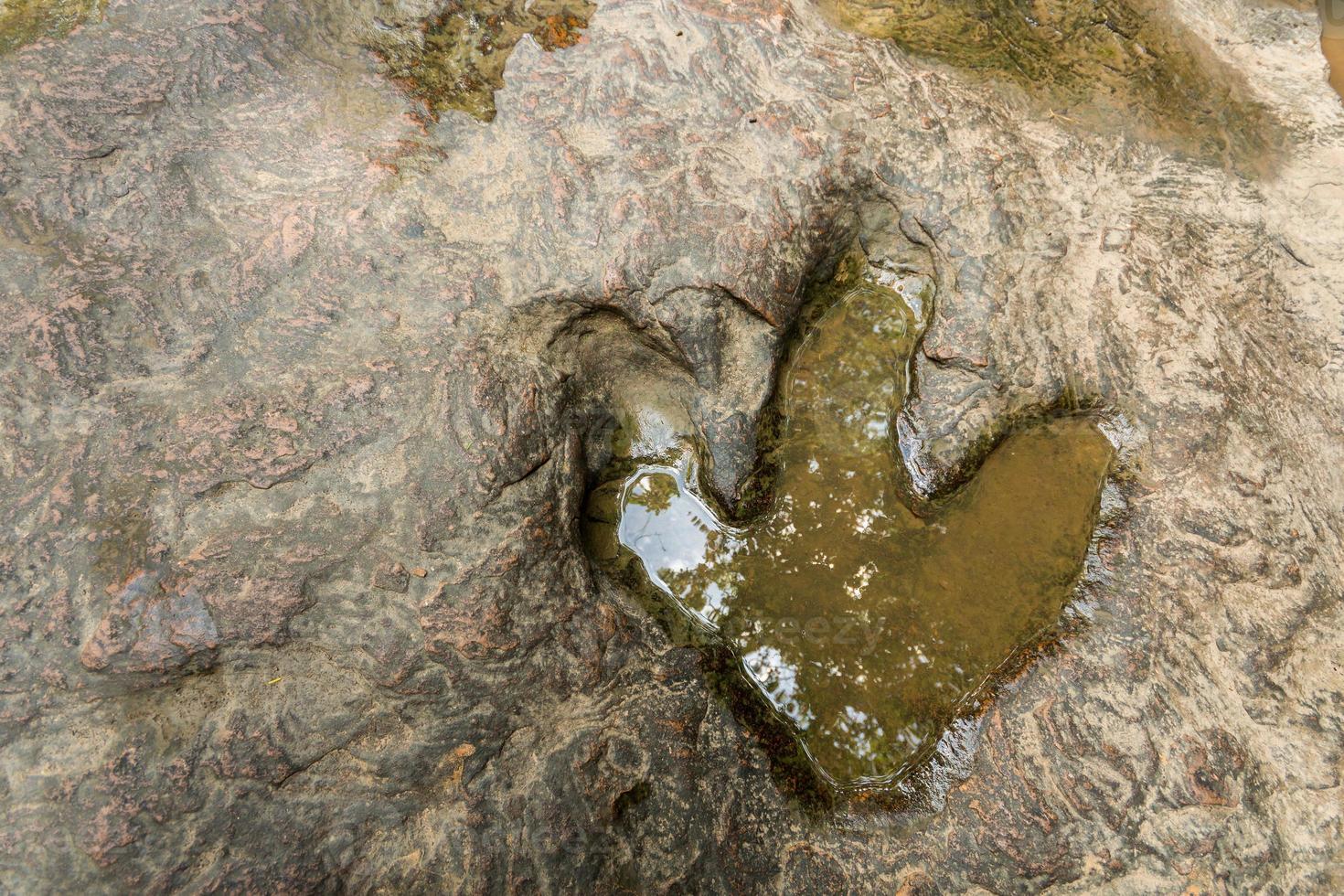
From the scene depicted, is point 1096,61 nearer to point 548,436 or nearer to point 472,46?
point 472,46

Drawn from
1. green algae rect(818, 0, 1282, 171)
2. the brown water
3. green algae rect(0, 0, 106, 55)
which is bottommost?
the brown water

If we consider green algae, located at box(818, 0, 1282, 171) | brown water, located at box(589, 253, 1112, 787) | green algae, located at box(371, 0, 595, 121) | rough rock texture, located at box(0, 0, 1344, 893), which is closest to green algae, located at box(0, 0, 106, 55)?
rough rock texture, located at box(0, 0, 1344, 893)

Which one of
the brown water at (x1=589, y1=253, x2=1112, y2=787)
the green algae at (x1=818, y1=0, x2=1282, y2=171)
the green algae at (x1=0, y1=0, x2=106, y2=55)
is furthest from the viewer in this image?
the green algae at (x1=818, y1=0, x2=1282, y2=171)

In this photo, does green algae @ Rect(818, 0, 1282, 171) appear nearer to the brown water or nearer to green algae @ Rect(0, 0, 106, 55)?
the brown water

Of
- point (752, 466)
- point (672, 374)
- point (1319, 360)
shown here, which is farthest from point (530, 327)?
point (1319, 360)

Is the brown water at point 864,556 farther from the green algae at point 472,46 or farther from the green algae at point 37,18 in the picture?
the green algae at point 37,18

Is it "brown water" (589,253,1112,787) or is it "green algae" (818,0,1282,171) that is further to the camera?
"green algae" (818,0,1282,171)
